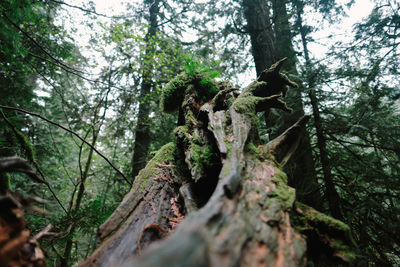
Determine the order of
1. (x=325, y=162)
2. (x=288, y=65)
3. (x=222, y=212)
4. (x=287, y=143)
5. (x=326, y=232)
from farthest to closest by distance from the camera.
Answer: (x=288, y=65)
(x=325, y=162)
(x=287, y=143)
(x=326, y=232)
(x=222, y=212)

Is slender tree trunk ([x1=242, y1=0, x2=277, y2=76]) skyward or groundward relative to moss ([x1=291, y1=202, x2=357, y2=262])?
skyward

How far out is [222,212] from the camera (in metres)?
0.91

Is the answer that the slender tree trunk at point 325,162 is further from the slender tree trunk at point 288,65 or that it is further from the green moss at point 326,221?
the green moss at point 326,221

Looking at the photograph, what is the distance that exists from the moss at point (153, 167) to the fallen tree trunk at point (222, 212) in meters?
0.01

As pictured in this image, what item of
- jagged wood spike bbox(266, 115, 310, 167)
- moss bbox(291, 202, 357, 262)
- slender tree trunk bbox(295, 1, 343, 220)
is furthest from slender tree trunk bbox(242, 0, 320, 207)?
moss bbox(291, 202, 357, 262)

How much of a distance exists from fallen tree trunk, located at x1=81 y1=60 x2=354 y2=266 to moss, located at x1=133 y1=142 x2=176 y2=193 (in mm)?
15

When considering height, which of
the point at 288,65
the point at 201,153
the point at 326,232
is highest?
the point at 288,65

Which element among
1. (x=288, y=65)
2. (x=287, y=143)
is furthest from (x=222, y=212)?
(x=288, y=65)

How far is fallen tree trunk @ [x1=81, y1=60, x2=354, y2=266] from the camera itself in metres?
0.73

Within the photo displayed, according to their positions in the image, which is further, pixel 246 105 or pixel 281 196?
pixel 246 105

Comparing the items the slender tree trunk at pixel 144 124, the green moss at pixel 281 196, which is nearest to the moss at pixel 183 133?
the green moss at pixel 281 196

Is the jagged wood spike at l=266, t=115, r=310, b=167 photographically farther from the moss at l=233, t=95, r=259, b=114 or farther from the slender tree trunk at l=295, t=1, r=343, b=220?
the slender tree trunk at l=295, t=1, r=343, b=220

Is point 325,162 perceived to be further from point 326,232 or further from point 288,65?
point 288,65

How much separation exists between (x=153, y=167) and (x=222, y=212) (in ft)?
5.58
